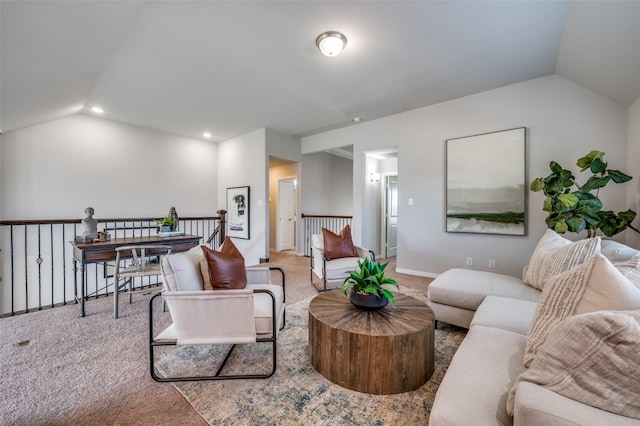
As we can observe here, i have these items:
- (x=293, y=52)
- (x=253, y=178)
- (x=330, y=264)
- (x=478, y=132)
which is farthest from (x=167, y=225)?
(x=478, y=132)

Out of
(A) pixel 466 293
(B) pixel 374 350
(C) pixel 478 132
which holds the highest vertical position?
(C) pixel 478 132

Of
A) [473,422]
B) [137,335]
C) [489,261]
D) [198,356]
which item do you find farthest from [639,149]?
[137,335]

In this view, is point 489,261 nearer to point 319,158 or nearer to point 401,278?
point 401,278

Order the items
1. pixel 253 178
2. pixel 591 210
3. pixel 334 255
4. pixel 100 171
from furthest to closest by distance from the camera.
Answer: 1. pixel 253 178
2. pixel 100 171
3. pixel 334 255
4. pixel 591 210

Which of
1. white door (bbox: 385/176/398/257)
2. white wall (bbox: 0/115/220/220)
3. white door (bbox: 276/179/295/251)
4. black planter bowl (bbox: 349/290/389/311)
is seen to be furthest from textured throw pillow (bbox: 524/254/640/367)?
white wall (bbox: 0/115/220/220)

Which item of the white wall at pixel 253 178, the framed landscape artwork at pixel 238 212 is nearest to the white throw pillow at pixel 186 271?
the white wall at pixel 253 178

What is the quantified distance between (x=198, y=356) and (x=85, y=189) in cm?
460

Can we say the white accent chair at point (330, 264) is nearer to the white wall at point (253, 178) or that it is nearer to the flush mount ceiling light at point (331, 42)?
the white wall at point (253, 178)

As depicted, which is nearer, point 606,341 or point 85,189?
point 606,341

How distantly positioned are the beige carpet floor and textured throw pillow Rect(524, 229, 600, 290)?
2.14m

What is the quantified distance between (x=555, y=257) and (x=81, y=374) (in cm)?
364

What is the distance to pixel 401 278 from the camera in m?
4.26

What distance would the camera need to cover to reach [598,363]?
2.54ft

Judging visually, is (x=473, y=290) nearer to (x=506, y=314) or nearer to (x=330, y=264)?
(x=506, y=314)
